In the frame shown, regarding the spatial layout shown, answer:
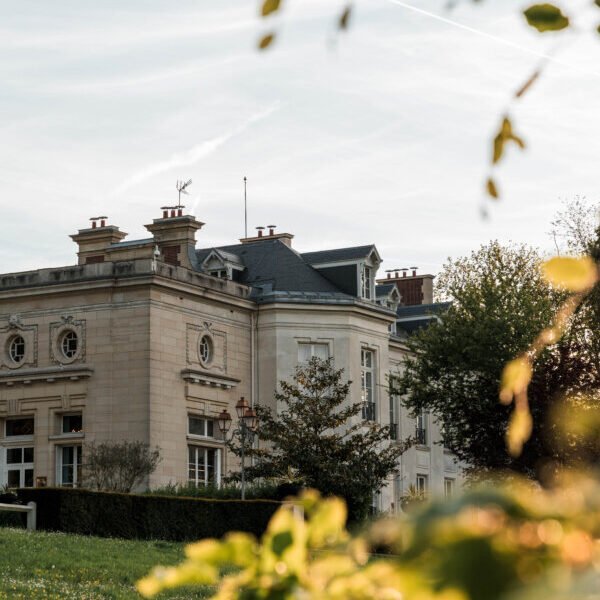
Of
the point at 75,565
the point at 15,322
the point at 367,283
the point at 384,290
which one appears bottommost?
the point at 75,565

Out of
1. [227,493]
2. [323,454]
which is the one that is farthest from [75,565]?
[323,454]

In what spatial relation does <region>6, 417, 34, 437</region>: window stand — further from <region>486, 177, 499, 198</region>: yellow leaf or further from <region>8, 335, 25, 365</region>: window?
<region>486, 177, 499, 198</region>: yellow leaf

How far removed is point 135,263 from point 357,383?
9.41m

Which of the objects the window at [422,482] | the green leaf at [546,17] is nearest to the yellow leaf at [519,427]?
the green leaf at [546,17]

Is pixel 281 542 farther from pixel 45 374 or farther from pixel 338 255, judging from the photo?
pixel 338 255

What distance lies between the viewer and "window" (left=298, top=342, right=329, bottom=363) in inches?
1847

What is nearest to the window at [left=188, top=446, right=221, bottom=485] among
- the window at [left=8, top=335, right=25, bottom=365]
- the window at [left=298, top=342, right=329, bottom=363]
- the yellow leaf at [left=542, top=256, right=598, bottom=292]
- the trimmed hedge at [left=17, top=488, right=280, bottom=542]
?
the window at [left=298, top=342, right=329, bottom=363]

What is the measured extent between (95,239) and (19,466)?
10.8 meters

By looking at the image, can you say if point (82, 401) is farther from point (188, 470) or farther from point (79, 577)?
point (79, 577)

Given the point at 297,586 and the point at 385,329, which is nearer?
the point at 297,586

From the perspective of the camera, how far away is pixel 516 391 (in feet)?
5.90

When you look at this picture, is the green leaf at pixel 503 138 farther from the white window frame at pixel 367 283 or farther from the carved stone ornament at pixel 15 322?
the white window frame at pixel 367 283

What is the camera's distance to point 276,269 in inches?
1945

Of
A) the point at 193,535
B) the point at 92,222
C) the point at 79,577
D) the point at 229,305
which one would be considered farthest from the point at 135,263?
the point at 79,577
